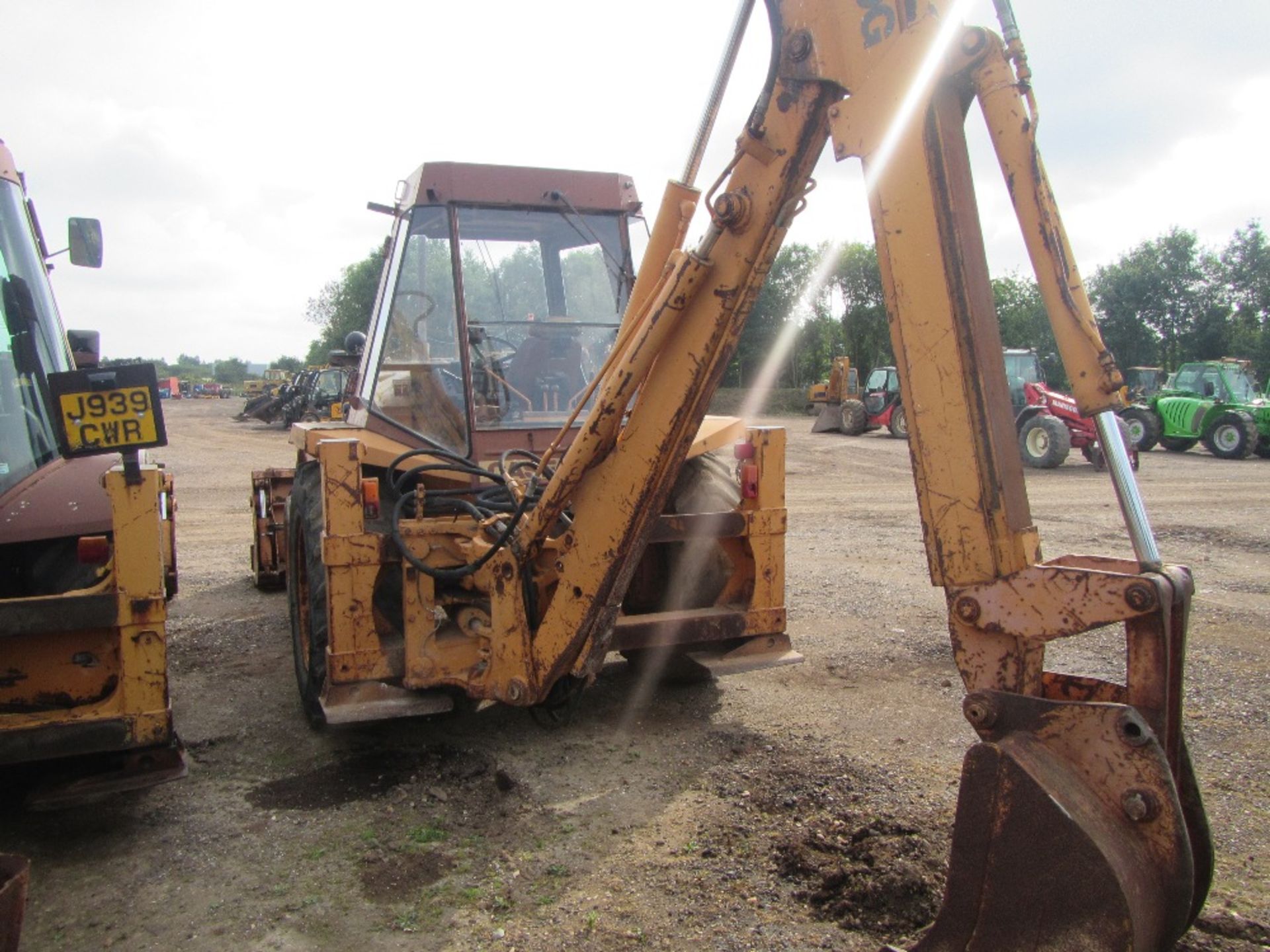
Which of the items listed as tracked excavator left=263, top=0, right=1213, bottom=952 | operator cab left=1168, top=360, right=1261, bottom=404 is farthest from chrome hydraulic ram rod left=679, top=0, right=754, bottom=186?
operator cab left=1168, top=360, right=1261, bottom=404

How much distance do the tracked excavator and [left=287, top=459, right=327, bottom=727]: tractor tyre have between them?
2 cm

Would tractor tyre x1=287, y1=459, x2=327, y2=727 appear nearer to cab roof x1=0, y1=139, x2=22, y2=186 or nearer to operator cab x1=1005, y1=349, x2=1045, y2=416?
cab roof x1=0, y1=139, x2=22, y2=186

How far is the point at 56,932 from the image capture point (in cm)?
300

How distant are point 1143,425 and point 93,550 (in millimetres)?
21592

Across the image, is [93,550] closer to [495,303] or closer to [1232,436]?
[495,303]

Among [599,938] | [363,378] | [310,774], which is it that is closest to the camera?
[599,938]

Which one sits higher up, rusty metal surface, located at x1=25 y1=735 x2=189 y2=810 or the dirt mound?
rusty metal surface, located at x1=25 y1=735 x2=189 y2=810

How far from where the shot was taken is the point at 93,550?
3.51 meters

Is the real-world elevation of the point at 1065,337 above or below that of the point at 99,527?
above

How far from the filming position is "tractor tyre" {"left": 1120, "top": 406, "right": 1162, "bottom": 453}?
2094 centimetres

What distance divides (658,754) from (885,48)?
2.98m

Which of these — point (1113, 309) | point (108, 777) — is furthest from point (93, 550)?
point (1113, 309)

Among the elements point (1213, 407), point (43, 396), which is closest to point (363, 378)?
point (43, 396)

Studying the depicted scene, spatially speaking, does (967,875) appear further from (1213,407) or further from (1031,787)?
(1213,407)
